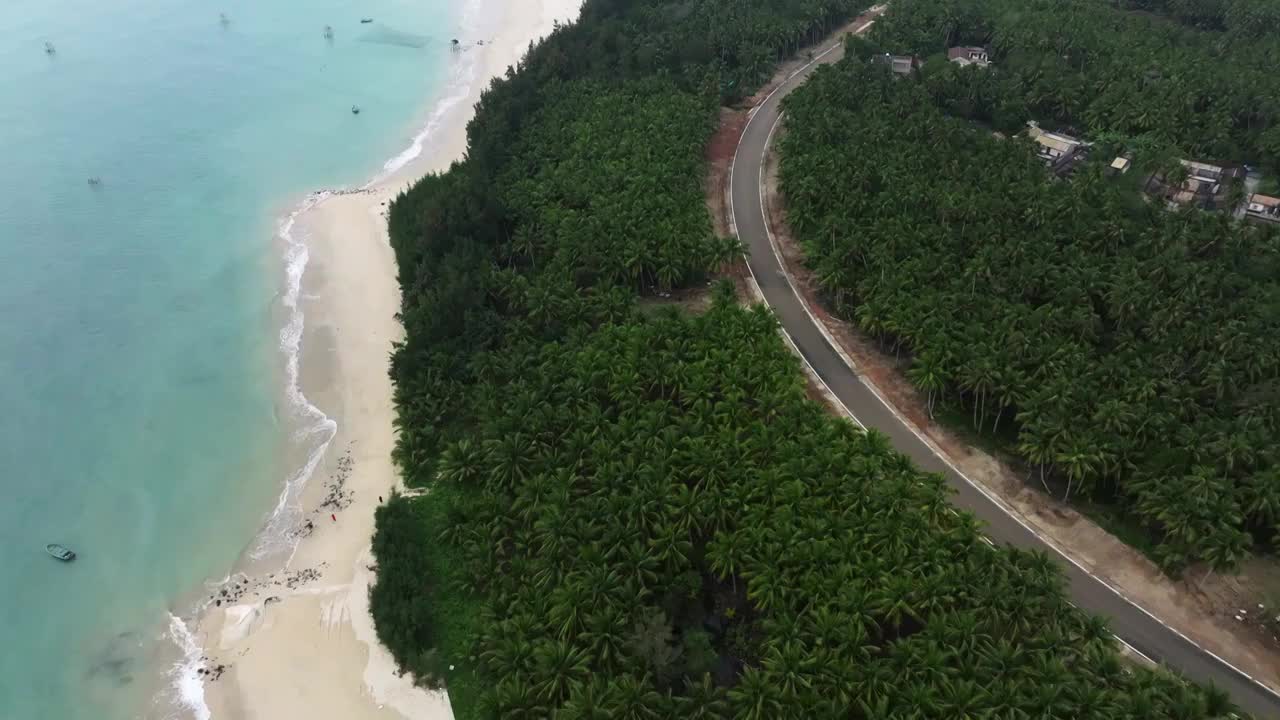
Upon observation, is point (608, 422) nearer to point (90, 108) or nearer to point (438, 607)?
point (438, 607)

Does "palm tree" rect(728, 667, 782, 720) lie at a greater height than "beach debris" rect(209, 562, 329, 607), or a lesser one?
greater

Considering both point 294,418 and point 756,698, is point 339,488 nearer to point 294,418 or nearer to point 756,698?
point 294,418

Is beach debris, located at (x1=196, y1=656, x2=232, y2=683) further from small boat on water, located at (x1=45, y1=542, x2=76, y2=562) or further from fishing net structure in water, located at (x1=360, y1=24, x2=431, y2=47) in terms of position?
fishing net structure in water, located at (x1=360, y1=24, x2=431, y2=47)

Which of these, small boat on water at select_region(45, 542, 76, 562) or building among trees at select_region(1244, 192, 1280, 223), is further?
building among trees at select_region(1244, 192, 1280, 223)

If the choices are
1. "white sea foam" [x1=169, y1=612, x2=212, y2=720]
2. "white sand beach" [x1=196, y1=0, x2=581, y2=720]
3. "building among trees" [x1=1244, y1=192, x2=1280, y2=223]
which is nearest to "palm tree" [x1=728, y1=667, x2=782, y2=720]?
"white sand beach" [x1=196, y1=0, x2=581, y2=720]

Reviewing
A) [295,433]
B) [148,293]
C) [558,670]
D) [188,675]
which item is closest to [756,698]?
[558,670]

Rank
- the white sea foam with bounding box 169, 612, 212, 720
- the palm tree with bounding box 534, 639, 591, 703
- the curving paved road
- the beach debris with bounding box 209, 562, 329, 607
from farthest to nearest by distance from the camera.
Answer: the beach debris with bounding box 209, 562, 329, 607 → the white sea foam with bounding box 169, 612, 212, 720 → the curving paved road → the palm tree with bounding box 534, 639, 591, 703

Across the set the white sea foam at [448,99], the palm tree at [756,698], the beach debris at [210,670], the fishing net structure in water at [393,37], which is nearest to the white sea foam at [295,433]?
the white sea foam at [448,99]

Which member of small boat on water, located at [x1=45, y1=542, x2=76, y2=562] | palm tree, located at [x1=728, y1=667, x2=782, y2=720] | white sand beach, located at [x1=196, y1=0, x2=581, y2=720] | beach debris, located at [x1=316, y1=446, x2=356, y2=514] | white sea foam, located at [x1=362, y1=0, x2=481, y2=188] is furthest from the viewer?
white sea foam, located at [x1=362, y1=0, x2=481, y2=188]
